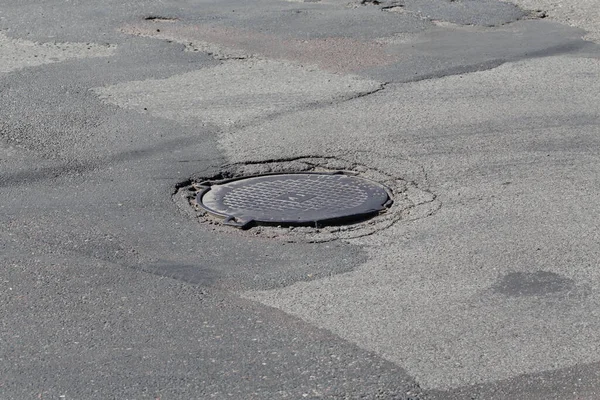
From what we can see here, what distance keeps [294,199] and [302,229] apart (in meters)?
0.53

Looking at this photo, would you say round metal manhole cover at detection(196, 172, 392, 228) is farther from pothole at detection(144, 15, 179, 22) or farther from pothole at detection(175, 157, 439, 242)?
pothole at detection(144, 15, 179, 22)

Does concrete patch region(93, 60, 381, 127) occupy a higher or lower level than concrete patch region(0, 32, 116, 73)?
lower

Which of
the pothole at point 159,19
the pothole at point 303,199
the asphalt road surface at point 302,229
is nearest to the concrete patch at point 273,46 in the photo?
the asphalt road surface at point 302,229

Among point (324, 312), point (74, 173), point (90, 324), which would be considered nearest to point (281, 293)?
point (324, 312)

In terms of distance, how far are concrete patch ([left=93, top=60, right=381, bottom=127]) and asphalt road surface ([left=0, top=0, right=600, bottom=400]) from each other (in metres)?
0.04

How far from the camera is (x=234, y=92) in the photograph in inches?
405

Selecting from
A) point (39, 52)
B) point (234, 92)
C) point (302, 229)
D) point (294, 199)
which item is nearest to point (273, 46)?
point (234, 92)

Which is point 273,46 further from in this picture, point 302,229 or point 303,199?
point 302,229

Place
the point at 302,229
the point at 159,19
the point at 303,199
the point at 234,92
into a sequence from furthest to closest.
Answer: the point at 159,19
the point at 234,92
the point at 303,199
the point at 302,229

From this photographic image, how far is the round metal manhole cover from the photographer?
24.3ft

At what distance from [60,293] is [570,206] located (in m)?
3.78

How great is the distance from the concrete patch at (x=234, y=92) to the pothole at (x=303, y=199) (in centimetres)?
133

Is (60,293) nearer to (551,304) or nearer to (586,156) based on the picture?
(551,304)

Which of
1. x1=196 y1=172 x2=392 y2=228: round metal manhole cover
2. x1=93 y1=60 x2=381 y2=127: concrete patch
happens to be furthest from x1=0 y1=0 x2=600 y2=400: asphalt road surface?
x1=196 y1=172 x2=392 y2=228: round metal manhole cover
